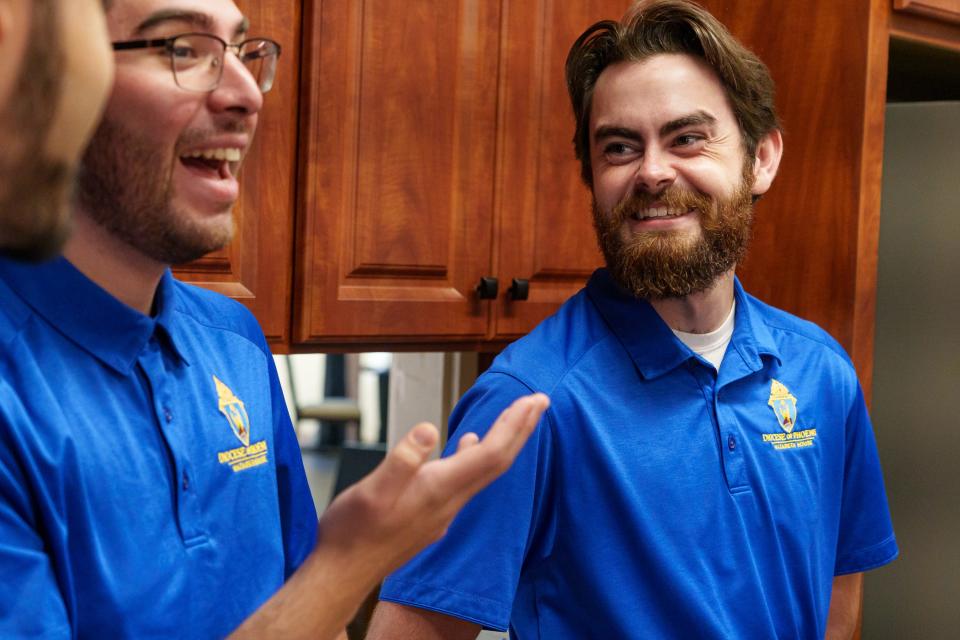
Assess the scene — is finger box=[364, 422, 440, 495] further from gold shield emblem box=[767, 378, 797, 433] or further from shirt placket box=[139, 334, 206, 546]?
gold shield emblem box=[767, 378, 797, 433]

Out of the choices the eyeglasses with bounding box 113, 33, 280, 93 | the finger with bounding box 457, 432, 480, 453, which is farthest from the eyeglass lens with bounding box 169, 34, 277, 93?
the finger with bounding box 457, 432, 480, 453

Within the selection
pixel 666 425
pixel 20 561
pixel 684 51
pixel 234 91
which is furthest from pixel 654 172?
pixel 20 561

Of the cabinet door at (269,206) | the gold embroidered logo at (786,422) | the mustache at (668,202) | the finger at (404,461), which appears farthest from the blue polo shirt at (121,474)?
the gold embroidered logo at (786,422)

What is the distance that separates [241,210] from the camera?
4.67 ft

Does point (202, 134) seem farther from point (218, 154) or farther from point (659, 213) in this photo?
point (659, 213)

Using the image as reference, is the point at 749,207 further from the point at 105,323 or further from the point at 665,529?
the point at 105,323

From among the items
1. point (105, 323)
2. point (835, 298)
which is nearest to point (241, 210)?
point (105, 323)

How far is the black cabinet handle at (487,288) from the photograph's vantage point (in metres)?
1.61

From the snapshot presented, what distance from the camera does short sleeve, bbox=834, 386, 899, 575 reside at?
1428mm

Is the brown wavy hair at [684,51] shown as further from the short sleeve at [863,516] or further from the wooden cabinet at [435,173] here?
the short sleeve at [863,516]

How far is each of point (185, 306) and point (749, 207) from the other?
77 cm

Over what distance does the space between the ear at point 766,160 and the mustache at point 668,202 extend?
0.18 meters

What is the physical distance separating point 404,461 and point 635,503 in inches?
21.9

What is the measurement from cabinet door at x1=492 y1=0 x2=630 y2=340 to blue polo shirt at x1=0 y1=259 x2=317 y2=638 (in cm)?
75
